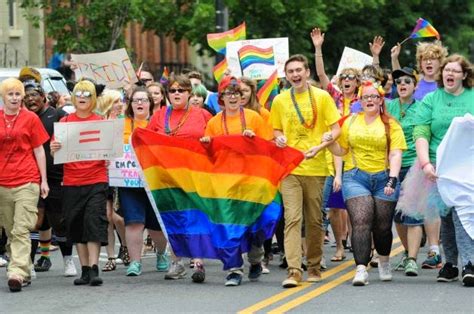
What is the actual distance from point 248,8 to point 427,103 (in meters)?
21.3

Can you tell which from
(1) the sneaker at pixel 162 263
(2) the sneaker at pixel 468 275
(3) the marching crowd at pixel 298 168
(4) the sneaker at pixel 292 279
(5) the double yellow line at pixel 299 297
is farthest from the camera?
(1) the sneaker at pixel 162 263

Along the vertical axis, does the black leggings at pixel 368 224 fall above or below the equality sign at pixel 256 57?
below

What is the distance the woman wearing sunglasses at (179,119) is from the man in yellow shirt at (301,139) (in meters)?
0.83

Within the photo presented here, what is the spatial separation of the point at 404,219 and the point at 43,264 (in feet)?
11.8

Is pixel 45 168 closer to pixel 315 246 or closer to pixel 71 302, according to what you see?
pixel 71 302

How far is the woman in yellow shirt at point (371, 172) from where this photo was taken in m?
13.5

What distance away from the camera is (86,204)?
1378cm

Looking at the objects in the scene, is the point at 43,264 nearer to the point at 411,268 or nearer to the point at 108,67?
the point at 411,268

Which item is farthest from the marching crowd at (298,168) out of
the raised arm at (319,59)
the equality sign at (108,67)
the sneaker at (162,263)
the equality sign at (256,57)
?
the equality sign at (108,67)

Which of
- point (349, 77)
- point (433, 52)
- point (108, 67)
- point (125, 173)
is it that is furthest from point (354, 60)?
point (125, 173)

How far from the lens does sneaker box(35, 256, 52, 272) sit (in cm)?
1514

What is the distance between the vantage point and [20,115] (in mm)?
13602

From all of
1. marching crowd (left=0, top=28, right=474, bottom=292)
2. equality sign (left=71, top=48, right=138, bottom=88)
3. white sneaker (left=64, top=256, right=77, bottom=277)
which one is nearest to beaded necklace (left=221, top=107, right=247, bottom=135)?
marching crowd (left=0, top=28, right=474, bottom=292)

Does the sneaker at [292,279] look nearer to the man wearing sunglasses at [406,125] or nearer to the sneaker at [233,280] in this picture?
the sneaker at [233,280]
